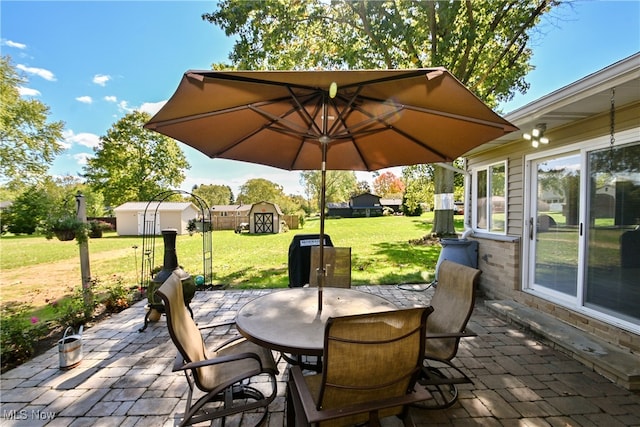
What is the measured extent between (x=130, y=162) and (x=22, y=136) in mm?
12519

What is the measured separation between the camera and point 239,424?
2057 mm

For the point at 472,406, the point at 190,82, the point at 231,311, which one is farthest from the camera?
the point at 231,311

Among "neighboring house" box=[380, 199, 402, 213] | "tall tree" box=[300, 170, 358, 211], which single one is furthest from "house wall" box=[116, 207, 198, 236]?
"neighboring house" box=[380, 199, 402, 213]

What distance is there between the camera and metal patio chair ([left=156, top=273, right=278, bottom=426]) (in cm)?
169

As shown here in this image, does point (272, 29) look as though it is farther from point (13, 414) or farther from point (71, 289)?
point (13, 414)

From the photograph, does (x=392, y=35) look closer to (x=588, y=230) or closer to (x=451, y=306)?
(x=588, y=230)

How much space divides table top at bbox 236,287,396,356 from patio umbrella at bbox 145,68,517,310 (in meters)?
0.20

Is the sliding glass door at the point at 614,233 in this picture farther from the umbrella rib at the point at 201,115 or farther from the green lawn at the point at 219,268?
the umbrella rib at the point at 201,115

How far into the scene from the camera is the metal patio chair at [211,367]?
5.56ft

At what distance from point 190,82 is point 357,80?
91cm

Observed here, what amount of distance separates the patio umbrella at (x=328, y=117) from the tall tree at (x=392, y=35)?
655 cm

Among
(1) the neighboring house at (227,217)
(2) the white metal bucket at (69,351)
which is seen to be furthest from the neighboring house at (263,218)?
(2) the white metal bucket at (69,351)

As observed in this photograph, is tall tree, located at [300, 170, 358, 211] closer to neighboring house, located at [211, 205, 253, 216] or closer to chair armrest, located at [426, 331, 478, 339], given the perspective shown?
neighboring house, located at [211, 205, 253, 216]

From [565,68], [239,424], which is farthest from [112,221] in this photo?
[565,68]
